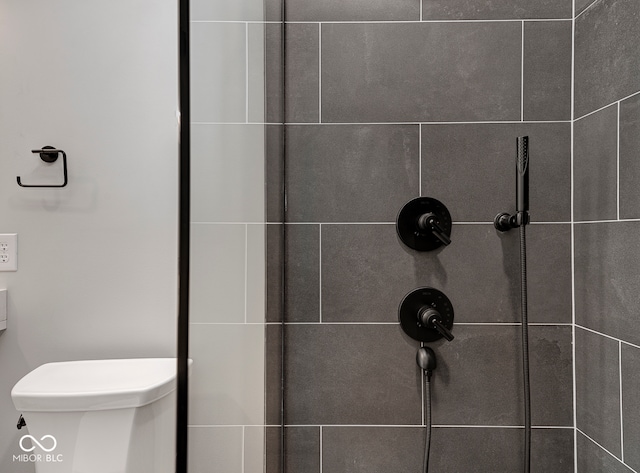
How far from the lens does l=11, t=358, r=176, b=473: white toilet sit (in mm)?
982

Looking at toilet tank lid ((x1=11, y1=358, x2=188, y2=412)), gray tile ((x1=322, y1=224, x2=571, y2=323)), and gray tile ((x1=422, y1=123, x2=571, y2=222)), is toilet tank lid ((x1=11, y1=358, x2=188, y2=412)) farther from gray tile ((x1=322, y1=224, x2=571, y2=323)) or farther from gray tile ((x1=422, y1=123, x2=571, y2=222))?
gray tile ((x1=422, y1=123, x2=571, y2=222))

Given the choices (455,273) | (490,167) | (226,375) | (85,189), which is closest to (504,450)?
(455,273)

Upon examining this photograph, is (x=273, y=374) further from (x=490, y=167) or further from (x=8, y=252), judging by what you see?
(x=8, y=252)

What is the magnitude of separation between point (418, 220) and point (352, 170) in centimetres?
19

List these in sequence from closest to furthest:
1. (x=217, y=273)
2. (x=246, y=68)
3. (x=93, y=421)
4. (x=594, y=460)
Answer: (x=217, y=273)
(x=246, y=68)
(x=594, y=460)
(x=93, y=421)

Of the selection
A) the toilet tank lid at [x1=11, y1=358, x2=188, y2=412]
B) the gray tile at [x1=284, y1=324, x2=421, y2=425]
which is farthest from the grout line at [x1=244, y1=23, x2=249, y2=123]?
the toilet tank lid at [x1=11, y1=358, x2=188, y2=412]

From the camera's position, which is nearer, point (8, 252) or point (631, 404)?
point (631, 404)

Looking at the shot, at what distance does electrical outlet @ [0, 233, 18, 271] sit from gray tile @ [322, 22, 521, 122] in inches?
42.4

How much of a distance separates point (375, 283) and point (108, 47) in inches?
43.6

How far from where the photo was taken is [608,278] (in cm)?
81

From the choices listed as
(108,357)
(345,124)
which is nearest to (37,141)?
(108,357)

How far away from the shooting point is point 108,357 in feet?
4.15

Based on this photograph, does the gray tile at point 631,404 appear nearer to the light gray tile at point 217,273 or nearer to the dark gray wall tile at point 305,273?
the dark gray wall tile at point 305,273

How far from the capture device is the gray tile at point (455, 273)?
0.92m
